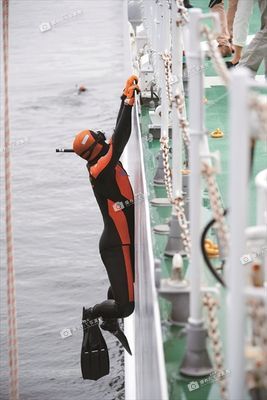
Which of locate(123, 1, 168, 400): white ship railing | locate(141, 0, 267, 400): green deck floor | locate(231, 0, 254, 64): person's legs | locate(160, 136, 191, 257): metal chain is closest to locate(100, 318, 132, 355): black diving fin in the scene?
locate(123, 1, 168, 400): white ship railing

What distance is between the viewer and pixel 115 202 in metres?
5.90

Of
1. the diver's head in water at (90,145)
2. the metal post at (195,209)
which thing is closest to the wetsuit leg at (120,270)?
the diver's head in water at (90,145)

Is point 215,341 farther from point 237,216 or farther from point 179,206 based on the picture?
point 179,206

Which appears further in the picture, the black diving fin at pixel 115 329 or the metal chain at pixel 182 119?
the black diving fin at pixel 115 329

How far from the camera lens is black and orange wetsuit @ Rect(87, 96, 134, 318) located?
567cm

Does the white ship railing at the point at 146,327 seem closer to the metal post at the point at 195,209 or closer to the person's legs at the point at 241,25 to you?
the metal post at the point at 195,209

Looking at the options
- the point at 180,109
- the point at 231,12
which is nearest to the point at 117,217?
the point at 180,109

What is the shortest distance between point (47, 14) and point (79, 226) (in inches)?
882

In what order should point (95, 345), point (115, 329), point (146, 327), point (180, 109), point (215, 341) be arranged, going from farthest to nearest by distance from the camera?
point (95, 345)
point (115, 329)
point (146, 327)
point (180, 109)
point (215, 341)

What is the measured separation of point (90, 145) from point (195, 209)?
2.75 m

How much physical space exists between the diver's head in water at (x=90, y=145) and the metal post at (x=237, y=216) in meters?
3.34

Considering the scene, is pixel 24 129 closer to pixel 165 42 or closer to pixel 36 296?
pixel 36 296

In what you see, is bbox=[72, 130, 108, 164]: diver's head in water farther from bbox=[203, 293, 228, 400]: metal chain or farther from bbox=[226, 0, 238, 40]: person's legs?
bbox=[226, 0, 238, 40]: person's legs

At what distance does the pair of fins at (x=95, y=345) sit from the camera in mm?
6398
